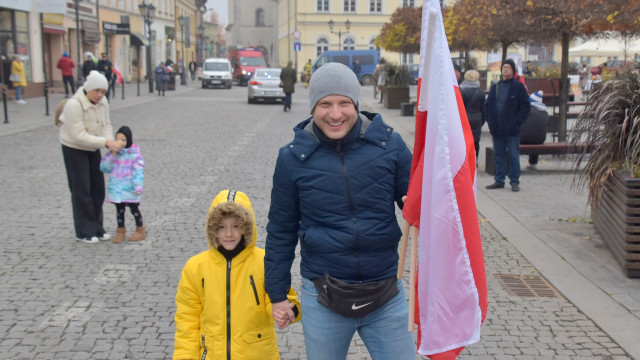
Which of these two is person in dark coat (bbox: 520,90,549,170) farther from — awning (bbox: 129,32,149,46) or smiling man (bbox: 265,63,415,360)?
awning (bbox: 129,32,149,46)

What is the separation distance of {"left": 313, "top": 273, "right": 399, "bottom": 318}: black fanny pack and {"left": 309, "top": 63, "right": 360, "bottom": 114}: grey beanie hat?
709mm

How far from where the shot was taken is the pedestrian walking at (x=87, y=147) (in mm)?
6672

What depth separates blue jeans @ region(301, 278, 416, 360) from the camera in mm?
2770

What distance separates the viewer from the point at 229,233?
3.36m

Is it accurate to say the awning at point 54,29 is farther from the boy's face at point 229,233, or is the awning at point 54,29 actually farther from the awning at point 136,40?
the boy's face at point 229,233

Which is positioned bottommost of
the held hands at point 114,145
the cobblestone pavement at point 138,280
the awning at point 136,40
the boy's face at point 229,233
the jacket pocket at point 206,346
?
the cobblestone pavement at point 138,280

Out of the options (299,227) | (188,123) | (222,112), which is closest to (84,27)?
(222,112)

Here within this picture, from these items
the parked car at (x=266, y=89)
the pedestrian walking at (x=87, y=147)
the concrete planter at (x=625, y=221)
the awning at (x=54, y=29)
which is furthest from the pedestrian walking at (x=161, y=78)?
the concrete planter at (x=625, y=221)

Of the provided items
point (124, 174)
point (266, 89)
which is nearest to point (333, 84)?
point (124, 174)

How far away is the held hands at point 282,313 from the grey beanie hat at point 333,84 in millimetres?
823

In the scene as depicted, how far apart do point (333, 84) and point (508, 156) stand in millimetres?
7612

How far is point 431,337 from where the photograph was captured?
8.66 feet

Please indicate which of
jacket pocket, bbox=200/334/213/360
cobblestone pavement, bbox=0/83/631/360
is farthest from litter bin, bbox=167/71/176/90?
jacket pocket, bbox=200/334/213/360

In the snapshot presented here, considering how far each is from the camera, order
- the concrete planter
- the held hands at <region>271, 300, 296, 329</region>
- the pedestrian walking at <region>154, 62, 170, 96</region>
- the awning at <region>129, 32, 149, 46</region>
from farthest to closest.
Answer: the awning at <region>129, 32, 149, 46</region>
the pedestrian walking at <region>154, 62, 170, 96</region>
the concrete planter
the held hands at <region>271, 300, 296, 329</region>
